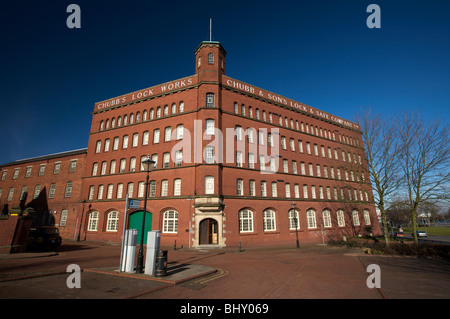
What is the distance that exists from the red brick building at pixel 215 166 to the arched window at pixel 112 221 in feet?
0.42

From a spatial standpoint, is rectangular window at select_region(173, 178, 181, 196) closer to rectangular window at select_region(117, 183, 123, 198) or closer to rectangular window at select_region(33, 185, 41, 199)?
rectangular window at select_region(117, 183, 123, 198)

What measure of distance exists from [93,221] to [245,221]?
67.6 feet

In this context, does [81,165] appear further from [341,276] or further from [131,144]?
[341,276]

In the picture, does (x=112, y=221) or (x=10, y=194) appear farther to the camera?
(x=10, y=194)

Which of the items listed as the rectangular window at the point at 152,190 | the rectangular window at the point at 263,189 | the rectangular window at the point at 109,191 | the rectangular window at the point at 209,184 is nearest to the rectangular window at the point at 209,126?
the rectangular window at the point at 209,184

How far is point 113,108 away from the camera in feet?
107

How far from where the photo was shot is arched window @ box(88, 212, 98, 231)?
1107 inches

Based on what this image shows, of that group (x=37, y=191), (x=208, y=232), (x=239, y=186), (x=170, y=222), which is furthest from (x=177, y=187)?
(x=37, y=191)

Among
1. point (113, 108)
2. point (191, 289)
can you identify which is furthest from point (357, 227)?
point (113, 108)

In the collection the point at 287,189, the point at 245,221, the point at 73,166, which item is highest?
the point at 73,166

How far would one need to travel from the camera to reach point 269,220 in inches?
1024

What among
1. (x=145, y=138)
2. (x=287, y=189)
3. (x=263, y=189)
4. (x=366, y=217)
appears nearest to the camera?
(x=263, y=189)

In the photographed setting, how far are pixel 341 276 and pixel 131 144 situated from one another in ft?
91.9

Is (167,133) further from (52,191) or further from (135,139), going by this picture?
(52,191)
